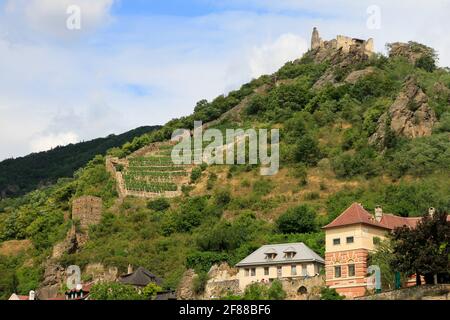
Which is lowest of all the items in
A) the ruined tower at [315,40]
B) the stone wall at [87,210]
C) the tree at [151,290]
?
the tree at [151,290]

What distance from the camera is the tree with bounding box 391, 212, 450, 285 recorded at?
60.3m

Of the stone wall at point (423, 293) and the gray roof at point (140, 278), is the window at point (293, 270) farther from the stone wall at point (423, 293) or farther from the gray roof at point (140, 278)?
the stone wall at point (423, 293)

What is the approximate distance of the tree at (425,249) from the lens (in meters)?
60.3

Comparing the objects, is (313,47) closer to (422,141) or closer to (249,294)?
(422,141)

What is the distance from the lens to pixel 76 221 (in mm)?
103562

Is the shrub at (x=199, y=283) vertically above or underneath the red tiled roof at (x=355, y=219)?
underneath

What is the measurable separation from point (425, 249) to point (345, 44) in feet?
265

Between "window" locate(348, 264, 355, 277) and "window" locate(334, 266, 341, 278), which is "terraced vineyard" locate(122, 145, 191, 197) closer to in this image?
"window" locate(334, 266, 341, 278)

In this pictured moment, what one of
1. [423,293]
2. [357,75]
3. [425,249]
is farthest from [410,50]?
[423,293]

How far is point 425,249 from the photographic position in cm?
6112

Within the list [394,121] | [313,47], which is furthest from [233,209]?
[313,47]

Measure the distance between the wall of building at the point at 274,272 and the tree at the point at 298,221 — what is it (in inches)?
472

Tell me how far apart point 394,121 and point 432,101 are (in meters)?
8.41

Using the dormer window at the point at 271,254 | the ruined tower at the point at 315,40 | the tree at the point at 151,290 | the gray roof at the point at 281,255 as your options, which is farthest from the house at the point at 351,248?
the ruined tower at the point at 315,40
